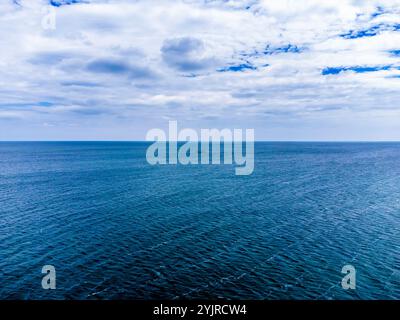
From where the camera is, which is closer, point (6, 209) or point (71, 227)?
point (71, 227)

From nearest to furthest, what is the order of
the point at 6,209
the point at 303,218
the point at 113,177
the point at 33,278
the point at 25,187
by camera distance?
1. the point at 33,278
2. the point at 303,218
3. the point at 6,209
4. the point at 25,187
5. the point at 113,177
